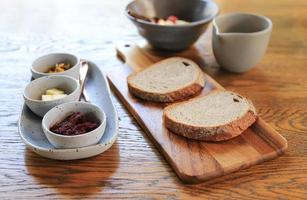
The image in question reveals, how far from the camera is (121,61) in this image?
4.16 feet

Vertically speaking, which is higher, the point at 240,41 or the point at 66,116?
the point at 240,41

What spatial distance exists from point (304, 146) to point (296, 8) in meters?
0.95

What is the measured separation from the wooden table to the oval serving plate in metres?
0.03

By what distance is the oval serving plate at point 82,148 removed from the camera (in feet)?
2.69

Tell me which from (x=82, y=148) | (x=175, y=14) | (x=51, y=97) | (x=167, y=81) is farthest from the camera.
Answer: (x=175, y=14)

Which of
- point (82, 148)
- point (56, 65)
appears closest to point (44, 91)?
point (56, 65)

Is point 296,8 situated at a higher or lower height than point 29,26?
higher

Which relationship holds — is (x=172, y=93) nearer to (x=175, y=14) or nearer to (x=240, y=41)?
(x=240, y=41)

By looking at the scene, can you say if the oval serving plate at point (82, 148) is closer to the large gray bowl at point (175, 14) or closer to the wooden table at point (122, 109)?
the wooden table at point (122, 109)

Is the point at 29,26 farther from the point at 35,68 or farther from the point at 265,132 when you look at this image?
the point at 265,132

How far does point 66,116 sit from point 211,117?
0.34 meters

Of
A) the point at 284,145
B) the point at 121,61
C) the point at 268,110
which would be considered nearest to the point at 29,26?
the point at 121,61

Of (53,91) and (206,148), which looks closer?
(206,148)

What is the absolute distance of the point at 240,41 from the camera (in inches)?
43.4
